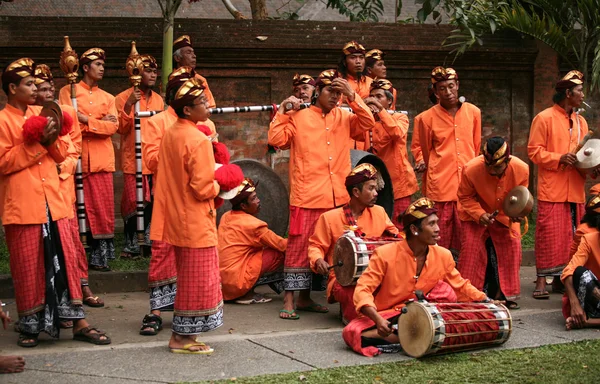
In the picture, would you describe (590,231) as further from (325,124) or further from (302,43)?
(302,43)

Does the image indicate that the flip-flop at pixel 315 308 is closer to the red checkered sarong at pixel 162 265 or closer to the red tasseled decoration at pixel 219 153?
the red checkered sarong at pixel 162 265

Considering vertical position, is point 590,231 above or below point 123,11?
below

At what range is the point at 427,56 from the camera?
1360 centimetres

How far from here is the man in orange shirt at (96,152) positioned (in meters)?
10.2

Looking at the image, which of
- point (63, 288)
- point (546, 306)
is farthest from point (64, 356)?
point (546, 306)

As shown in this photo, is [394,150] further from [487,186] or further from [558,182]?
[558,182]

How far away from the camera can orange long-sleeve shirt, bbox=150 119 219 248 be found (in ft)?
23.7

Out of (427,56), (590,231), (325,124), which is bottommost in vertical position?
(590,231)

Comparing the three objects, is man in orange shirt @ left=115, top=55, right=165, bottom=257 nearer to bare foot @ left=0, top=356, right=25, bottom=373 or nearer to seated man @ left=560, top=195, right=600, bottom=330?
bare foot @ left=0, top=356, right=25, bottom=373

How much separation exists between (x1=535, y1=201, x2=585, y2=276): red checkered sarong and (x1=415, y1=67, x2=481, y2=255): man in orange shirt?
2.63ft

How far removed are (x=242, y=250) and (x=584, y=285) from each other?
307cm

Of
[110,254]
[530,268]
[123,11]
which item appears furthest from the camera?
[123,11]

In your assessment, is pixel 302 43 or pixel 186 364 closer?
pixel 186 364

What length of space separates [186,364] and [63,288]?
132cm
